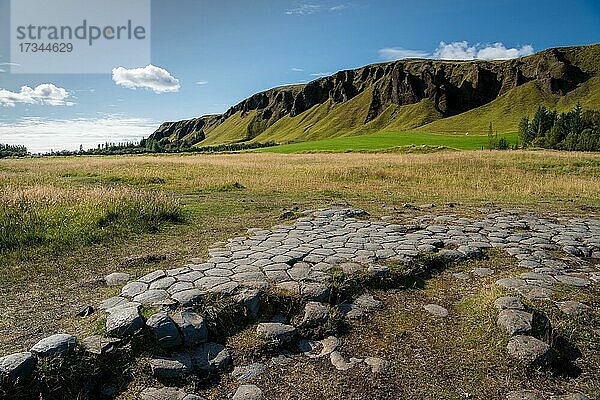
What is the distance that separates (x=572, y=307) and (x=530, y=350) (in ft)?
4.68

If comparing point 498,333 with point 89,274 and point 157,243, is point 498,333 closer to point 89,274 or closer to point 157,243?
point 89,274

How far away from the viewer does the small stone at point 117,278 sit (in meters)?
6.42

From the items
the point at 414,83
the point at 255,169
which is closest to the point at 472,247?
the point at 255,169

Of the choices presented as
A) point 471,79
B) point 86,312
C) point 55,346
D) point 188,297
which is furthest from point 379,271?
point 471,79

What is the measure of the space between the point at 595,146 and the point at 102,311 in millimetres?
74763

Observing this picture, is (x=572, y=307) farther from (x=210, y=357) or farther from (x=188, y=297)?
(x=188, y=297)

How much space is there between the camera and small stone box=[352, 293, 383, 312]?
18.9 feet

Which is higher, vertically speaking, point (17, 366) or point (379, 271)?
point (379, 271)

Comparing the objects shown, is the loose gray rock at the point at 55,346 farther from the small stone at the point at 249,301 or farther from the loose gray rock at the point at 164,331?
the small stone at the point at 249,301

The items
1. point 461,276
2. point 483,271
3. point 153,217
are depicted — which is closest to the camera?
point 461,276

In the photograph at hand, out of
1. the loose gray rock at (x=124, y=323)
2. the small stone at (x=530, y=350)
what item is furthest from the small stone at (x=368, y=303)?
the loose gray rock at (x=124, y=323)

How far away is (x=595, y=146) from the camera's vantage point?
63469 mm

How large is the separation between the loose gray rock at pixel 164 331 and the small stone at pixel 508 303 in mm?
3859

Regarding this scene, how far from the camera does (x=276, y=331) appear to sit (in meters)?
5.00
